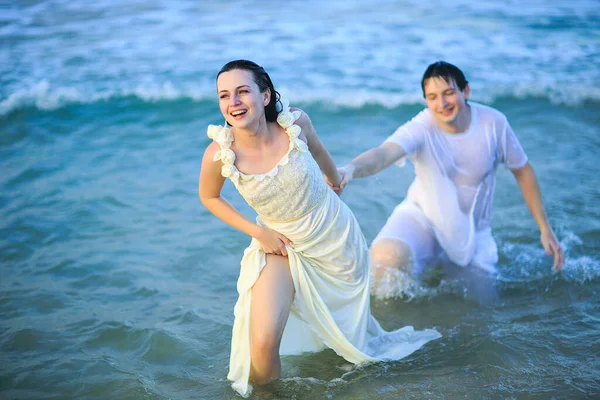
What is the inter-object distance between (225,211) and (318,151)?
0.74m

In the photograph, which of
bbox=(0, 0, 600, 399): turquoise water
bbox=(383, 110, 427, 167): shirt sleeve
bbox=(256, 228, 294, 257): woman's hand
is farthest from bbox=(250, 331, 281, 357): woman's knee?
bbox=(383, 110, 427, 167): shirt sleeve

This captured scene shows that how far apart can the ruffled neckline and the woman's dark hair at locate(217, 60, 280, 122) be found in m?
0.06

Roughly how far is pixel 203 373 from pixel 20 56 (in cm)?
1023

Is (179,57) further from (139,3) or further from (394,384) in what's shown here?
(394,384)

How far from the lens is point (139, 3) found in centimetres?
1599

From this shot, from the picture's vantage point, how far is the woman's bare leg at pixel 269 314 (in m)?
3.83

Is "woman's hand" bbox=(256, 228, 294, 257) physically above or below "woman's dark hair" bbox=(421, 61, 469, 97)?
below

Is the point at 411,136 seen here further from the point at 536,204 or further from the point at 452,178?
the point at 536,204

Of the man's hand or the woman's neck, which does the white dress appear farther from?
the man's hand

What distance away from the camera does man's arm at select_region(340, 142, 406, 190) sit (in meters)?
4.73

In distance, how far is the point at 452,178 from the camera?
5512 mm

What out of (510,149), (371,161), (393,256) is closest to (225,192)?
(393,256)

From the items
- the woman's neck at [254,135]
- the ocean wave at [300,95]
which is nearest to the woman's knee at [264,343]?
the woman's neck at [254,135]

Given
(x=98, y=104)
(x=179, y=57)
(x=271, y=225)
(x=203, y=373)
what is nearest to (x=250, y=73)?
(x=271, y=225)
